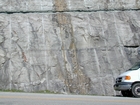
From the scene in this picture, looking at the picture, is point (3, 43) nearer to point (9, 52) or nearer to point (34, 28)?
point (9, 52)

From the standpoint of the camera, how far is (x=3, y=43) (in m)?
17.2

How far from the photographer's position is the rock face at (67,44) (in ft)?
53.1

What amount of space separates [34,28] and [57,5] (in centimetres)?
259


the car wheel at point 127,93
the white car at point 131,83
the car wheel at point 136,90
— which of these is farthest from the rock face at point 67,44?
the car wheel at point 136,90

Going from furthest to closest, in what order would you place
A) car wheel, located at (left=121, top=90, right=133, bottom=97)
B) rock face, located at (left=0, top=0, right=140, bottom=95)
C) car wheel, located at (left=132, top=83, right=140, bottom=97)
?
rock face, located at (left=0, top=0, right=140, bottom=95), car wheel, located at (left=121, top=90, right=133, bottom=97), car wheel, located at (left=132, top=83, right=140, bottom=97)

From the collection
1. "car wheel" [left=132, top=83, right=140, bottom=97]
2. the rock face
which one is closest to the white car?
"car wheel" [left=132, top=83, right=140, bottom=97]

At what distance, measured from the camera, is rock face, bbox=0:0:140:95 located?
16172 mm

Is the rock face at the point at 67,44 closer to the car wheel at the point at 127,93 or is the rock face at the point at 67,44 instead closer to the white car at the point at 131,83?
the car wheel at the point at 127,93

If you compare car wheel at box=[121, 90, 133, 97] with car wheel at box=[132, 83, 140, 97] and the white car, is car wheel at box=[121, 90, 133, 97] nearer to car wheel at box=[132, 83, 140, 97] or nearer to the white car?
the white car

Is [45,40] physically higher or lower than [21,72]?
higher

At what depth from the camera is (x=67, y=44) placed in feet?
58.3

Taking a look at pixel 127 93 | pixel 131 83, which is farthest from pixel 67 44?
pixel 131 83

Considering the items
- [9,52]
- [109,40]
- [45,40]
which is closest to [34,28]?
[45,40]

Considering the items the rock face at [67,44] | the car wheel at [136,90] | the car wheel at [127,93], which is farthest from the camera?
the rock face at [67,44]
